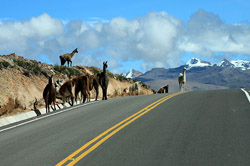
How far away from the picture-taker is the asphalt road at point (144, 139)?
7082 mm

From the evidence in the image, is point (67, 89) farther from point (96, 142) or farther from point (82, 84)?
point (96, 142)

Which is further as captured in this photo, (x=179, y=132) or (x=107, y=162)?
(x=179, y=132)

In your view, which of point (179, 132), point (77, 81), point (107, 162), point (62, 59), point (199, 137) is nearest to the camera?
point (107, 162)

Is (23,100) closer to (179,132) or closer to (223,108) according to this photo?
(223,108)

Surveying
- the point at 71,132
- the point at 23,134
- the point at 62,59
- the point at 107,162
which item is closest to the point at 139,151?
the point at 107,162

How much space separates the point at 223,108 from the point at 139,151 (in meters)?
7.04

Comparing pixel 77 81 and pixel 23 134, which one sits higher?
pixel 77 81

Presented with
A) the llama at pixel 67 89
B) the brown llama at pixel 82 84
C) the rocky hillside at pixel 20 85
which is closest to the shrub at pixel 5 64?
the rocky hillside at pixel 20 85

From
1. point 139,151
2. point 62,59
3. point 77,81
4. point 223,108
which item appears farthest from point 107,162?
point 62,59

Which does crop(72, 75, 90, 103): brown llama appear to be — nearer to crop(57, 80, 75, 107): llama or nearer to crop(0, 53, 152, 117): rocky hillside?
crop(57, 80, 75, 107): llama

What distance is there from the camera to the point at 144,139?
865cm

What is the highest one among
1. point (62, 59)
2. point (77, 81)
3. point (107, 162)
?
point (62, 59)

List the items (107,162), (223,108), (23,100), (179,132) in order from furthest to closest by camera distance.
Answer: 1. (23,100)
2. (223,108)
3. (179,132)
4. (107,162)

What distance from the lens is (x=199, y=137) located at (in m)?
8.70
